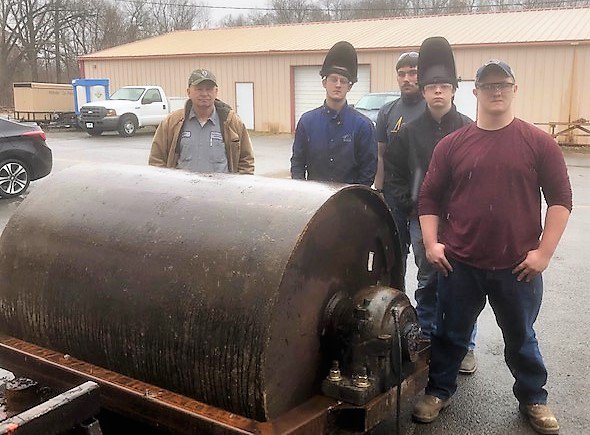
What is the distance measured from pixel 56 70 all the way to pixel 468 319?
51430 millimetres

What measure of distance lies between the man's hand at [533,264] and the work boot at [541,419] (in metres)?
0.79

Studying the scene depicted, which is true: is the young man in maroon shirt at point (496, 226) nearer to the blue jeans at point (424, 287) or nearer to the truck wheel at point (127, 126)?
the blue jeans at point (424, 287)

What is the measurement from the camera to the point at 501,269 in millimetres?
3264

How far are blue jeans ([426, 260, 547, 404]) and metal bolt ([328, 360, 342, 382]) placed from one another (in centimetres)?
103

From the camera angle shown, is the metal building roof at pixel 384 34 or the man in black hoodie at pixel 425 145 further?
the metal building roof at pixel 384 34

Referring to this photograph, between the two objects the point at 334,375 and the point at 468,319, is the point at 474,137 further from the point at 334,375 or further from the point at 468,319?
the point at 334,375

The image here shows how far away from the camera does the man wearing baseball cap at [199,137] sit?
14.6 feet

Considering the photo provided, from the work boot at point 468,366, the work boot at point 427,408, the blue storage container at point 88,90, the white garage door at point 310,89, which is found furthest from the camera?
the blue storage container at point 88,90

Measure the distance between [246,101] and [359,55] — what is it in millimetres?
5260

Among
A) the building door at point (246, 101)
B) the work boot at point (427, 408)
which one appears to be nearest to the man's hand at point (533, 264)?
the work boot at point (427, 408)

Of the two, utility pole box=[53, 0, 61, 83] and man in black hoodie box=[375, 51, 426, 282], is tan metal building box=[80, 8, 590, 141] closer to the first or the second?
man in black hoodie box=[375, 51, 426, 282]

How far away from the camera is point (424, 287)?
4.14 m

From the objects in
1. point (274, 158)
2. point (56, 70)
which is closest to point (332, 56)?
point (274, 158)

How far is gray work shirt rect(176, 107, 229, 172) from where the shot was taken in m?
4.47
